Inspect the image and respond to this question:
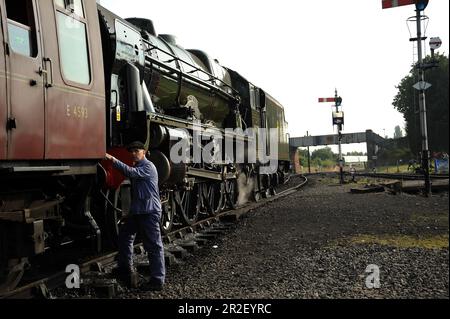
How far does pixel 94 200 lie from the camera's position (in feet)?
19.4

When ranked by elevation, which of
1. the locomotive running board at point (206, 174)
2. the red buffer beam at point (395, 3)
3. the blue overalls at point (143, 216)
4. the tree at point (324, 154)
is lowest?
the blue overalls at point (143, 216)

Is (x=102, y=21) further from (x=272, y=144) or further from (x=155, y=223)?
(x=272, y=144)

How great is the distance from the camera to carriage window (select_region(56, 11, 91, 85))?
464cm

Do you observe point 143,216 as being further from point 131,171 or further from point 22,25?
point 22,25

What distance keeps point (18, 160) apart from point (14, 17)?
143 cm

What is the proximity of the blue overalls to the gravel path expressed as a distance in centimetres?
45

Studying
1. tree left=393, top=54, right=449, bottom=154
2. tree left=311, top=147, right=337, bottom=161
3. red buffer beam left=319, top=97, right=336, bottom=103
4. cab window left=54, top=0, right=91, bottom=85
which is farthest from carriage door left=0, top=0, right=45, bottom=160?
tree left=311, top=147, right=337, bottom=161

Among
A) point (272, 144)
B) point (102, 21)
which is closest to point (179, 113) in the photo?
point (102, 21)

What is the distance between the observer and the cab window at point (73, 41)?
4.64 metres

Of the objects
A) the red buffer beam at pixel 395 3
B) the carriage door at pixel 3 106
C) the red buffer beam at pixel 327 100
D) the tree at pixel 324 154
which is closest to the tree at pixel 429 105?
the red buffer beam at pixel 395 3

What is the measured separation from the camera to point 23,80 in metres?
3.98

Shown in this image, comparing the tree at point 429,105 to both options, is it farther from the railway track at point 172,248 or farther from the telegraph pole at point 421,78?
the railway track at point 172,248

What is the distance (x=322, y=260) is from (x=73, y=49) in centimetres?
386

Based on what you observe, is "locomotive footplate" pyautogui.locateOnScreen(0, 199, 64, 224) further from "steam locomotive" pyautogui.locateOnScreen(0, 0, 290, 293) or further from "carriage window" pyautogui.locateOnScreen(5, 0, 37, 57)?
"carriage window" pyautogui.locateOnScreen(5, 0, 37, 57)
